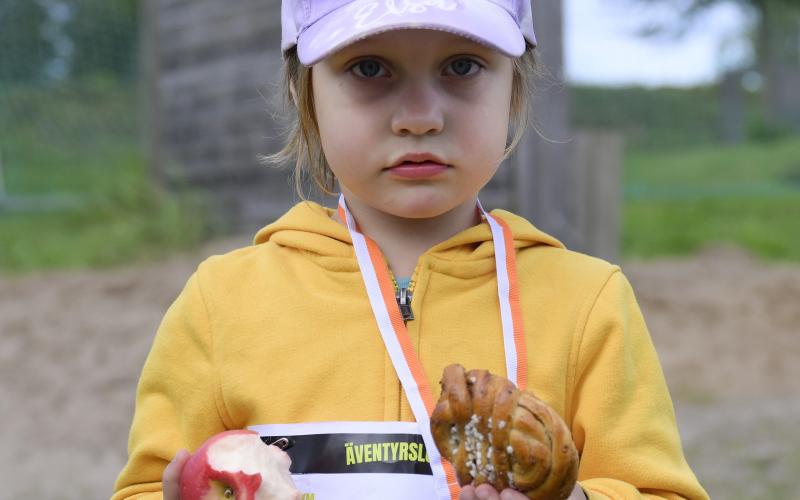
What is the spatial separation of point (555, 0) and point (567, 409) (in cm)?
398

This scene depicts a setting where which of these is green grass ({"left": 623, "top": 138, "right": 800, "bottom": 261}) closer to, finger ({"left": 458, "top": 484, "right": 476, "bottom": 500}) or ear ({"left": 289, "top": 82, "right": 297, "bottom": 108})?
ear ({"left": 289, "top": 82, "right": 297, "bottom": 108})

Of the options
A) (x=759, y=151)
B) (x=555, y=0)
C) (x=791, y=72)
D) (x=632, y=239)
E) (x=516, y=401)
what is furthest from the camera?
(x=791, y=72)

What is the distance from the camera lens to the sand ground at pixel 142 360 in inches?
171

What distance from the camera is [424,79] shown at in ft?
5.24

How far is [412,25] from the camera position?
1548 mm

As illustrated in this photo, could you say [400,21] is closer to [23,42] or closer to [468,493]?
[468,493]

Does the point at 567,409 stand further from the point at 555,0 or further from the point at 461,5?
the point at 555,0

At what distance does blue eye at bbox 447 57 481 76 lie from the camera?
1639 mm

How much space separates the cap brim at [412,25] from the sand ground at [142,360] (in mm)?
2907

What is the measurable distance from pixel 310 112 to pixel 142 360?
387 cm

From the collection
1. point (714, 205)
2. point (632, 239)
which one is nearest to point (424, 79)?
point (632, 239)

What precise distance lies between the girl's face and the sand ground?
284 centimetres

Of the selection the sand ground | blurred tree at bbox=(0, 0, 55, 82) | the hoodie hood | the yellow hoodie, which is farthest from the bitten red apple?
blurred tree at bbox=(0, 0, 55, 82)

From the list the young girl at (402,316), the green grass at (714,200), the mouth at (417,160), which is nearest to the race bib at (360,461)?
the young girl at (402,316)
